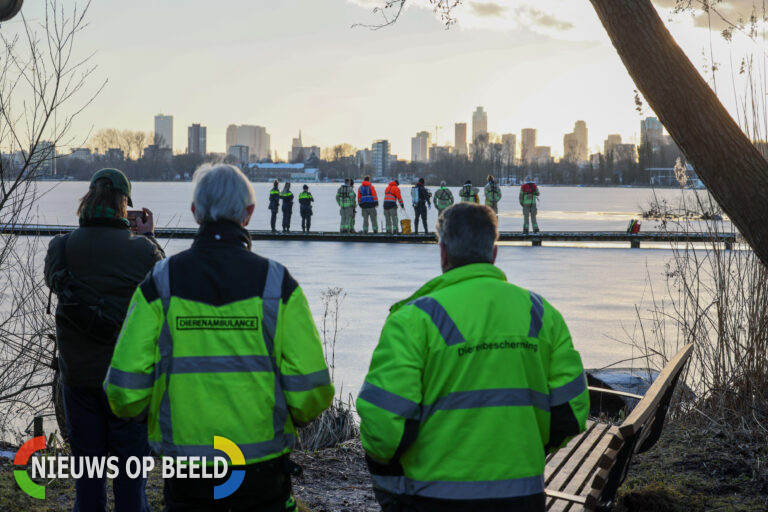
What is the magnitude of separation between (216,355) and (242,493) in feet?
1.42

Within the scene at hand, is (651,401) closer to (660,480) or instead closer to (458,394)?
(458,394)

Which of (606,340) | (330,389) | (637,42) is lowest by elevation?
(606,340)

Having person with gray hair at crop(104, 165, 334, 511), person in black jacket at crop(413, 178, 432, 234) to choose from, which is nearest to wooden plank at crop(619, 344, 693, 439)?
person with gray hair at crop(104, 165, 334, 511)

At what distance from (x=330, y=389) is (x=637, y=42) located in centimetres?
291

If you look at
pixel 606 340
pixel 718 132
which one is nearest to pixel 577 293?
pixel 606 340

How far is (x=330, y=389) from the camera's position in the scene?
262cm

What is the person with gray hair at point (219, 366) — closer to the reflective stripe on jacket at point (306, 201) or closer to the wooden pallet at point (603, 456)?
the wooden pallet at point (603, 456)

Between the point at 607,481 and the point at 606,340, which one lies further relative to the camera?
the point at 606,340

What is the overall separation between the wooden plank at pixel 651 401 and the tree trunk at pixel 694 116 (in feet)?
2.50

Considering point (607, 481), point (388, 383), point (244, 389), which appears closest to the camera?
point (388, 383)

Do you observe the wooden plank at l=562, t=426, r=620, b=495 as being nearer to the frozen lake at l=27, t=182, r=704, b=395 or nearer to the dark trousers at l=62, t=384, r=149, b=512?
the dark trousers at l=62, t=384, r=149, b=512

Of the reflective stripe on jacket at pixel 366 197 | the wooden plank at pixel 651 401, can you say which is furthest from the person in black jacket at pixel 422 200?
the wooden plank at pixel 651 401

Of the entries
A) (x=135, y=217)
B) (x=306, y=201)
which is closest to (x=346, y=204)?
(x=306, y=201)

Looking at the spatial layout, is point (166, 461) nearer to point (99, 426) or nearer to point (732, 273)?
point (99, 426)
